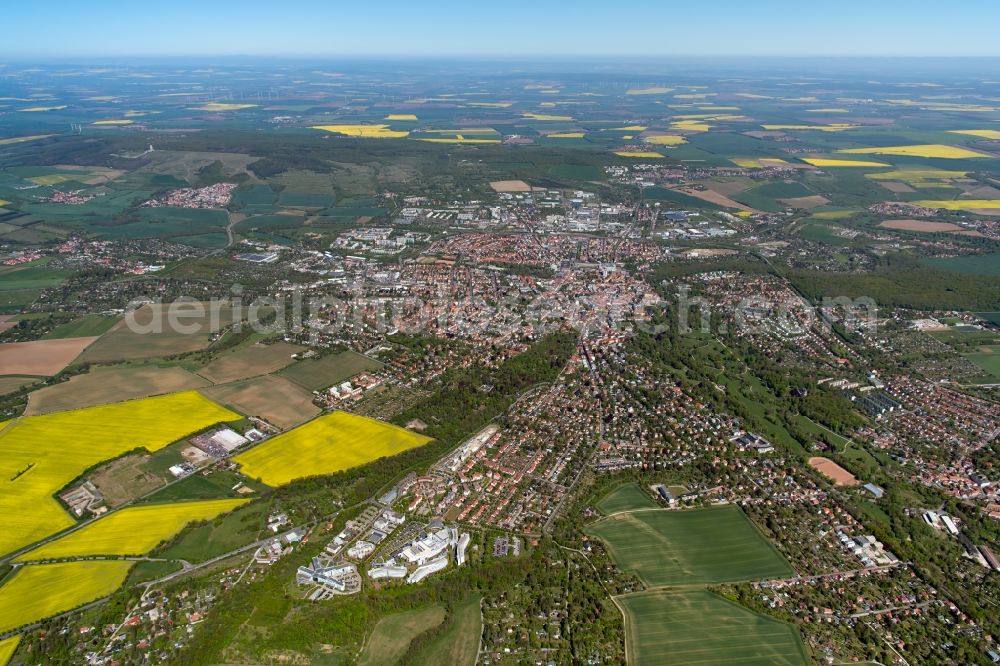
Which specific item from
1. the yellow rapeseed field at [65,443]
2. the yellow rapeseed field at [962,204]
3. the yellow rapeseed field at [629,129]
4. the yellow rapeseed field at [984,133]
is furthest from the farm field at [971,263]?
the yellow rapeseed field at [629,129]

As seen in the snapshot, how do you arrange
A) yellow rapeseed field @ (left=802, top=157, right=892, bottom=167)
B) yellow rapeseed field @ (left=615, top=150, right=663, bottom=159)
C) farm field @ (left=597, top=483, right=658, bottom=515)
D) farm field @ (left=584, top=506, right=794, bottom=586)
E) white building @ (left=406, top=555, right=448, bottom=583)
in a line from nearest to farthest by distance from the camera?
white building @ (left=406, top=555, right=448, bottom=583)
farm field @ (left=584, top=506, right=794, bottom=586)
farm field @ (left=597, top=483, right=658, bottom=515)
yellow rapeseed field @ (left=802, top=157, right=892, bottom=167)
yellow rapeseed field @ (left=615, top=150, right=663, bottom=159)

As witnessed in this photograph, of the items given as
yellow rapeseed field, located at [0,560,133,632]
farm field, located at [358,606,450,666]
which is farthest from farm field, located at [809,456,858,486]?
yellow rapeseed field, located at [0,560,133,632]

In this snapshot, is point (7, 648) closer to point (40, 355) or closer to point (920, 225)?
point (40, 355)

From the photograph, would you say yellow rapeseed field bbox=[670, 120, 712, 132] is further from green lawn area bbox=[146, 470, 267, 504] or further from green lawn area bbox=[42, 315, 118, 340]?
green lawn area bbox=[146, 470, 267, 504]

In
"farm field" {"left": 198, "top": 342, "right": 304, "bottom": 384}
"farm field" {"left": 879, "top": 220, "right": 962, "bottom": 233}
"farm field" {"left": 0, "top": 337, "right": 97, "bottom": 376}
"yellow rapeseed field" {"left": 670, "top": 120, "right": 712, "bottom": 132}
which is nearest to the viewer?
"farm field" {"left": 198, "top": 342, "right": 304, "bottom": 384}

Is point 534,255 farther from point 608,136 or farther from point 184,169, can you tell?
point 608,136

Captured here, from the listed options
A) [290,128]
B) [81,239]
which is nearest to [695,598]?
[81,239]
